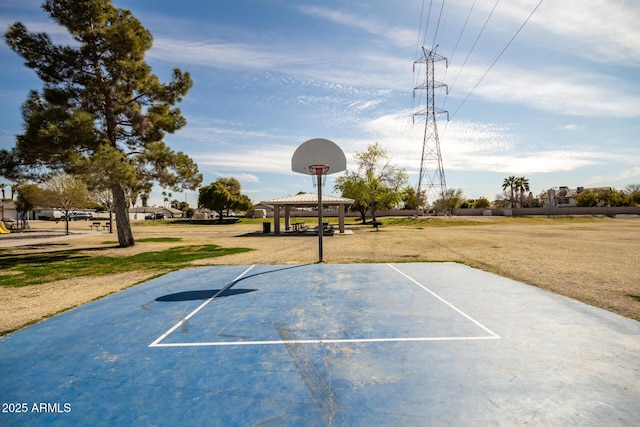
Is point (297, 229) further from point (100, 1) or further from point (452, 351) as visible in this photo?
point (452, 351)

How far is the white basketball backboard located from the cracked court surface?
841 cm

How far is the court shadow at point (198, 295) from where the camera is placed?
8250 mm

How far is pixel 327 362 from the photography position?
4.60 m

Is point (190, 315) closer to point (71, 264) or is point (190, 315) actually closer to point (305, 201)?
point (71, 264)

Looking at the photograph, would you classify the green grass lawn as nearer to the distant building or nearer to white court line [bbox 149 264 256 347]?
white court line [bbox 149 264 256 347]

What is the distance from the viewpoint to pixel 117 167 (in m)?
16.4

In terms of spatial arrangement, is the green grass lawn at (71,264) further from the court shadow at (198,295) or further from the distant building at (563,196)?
the distant building at (563,196)

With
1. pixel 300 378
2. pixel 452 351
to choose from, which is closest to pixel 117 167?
pixel 300 378

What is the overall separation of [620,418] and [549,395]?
613 mm

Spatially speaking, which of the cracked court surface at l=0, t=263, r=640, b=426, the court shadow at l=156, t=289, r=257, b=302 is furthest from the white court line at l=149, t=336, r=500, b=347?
the court shadow at l=156, t=289, r=257, b=302

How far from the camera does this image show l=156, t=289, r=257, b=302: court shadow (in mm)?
8250

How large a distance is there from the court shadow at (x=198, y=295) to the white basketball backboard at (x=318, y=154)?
25.8ft

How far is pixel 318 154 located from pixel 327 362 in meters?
11.6

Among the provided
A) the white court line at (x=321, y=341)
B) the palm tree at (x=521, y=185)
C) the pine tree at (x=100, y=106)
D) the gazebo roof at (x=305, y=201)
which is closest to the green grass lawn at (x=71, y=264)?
the pine tree at (x=100, y=106)
